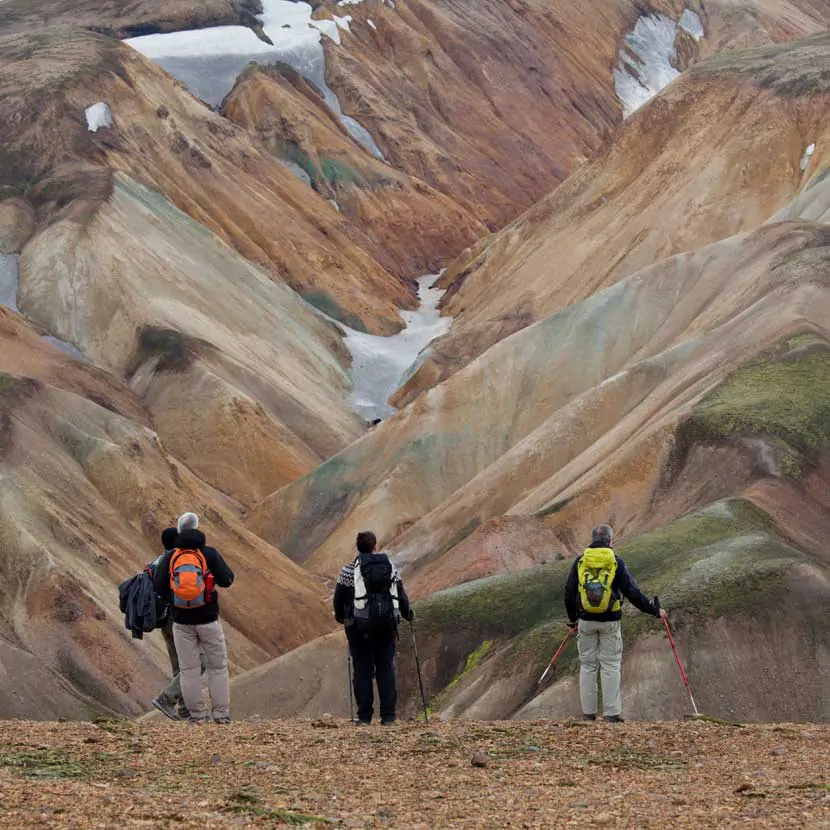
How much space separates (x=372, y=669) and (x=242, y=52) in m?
83.5

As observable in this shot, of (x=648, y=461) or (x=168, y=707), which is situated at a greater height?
(x=648, y=461)

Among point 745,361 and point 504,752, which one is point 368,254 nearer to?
point 745,361

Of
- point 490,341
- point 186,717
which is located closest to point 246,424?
point 490,341

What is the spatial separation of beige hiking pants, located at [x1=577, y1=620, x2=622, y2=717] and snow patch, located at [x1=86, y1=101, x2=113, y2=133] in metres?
62.1

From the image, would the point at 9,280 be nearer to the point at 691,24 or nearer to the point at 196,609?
the point at 196,609

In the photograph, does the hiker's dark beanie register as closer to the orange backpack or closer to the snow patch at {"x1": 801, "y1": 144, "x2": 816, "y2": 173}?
the orange backpack

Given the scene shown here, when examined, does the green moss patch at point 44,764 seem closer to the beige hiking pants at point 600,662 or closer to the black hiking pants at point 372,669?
the black hiking pants at point 372,669

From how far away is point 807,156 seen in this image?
64.4 metres

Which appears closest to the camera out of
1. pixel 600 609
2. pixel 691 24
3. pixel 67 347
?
pixel 600 609

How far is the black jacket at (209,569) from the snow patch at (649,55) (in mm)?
106072

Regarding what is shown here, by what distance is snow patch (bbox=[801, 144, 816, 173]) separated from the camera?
210ft

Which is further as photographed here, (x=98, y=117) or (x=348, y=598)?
(x=98, y=117)

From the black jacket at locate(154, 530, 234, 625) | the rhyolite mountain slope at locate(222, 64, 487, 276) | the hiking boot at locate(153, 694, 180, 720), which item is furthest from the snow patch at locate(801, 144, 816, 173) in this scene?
the black jacket at locate(154, 530, 234, 625)

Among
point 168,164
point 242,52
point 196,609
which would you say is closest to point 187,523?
point 196,609
